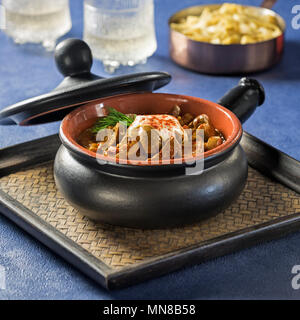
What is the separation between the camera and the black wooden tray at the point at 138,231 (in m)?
1.36

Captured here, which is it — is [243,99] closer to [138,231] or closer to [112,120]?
[112,120]

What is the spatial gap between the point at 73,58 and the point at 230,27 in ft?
3.57

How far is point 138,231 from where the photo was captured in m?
1.48

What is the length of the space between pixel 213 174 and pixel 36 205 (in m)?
0.46

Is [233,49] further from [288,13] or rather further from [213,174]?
[213,174]

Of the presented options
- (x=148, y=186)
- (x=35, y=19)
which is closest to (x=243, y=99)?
(x=148, y=186)

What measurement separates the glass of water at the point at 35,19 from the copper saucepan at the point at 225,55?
583 mm

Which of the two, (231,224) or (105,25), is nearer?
(231,224)

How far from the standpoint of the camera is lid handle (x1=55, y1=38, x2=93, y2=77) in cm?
175

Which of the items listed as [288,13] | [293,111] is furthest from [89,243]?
[288,13]

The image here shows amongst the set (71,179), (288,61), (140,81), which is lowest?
(288,61)

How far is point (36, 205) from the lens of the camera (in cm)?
159

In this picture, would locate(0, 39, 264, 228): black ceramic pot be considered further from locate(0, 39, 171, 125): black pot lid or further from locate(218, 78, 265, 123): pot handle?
locate(218, 78, 265, 123): pot handle

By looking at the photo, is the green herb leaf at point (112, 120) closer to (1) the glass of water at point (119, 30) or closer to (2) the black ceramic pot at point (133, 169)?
(2) the black ceramic pot at point (133, 169)
